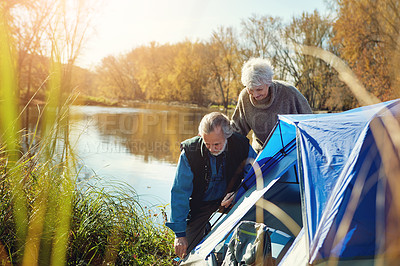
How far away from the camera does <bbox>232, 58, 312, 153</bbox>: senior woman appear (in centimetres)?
293

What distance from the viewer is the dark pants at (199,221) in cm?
292

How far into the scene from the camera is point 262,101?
10.6ft

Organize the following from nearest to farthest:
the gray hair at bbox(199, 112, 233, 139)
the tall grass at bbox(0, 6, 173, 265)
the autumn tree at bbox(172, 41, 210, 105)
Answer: the tall grass at bbox(0, 6, 173, 265) → the gray hair at bbox(199, 112, 233, 139) → the autumn tree at bbox(172, 41, 210, 105)

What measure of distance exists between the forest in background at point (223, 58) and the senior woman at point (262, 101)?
1.71ft

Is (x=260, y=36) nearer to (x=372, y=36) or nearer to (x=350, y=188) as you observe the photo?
(x=372, y=36)

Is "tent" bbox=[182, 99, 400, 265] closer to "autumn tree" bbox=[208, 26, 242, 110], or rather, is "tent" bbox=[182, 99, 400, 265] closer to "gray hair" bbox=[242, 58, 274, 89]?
"gray hair" bbox=[242, 58, 274, 89]

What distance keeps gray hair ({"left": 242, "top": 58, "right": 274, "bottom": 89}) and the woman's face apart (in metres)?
0.04

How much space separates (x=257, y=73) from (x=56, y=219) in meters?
1.81

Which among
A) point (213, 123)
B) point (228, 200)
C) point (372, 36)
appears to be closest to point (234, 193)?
point (228, 200)

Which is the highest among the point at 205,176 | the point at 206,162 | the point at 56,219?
the point at 206,162

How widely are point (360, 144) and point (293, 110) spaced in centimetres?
142

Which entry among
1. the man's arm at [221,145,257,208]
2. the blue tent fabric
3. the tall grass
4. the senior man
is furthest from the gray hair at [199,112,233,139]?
the tall grass

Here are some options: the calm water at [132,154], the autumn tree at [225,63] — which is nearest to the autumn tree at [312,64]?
the autumn tree at [225,63]

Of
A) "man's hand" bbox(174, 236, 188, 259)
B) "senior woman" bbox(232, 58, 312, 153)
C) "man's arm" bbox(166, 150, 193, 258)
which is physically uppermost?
"senior woman" bbox(232, 58, 312, 153)
